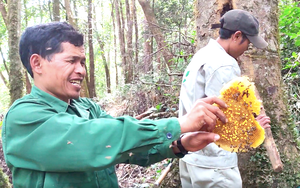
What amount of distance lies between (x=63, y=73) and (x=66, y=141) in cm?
45

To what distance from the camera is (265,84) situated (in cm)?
354

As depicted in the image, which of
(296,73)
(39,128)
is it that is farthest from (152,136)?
(296,73)

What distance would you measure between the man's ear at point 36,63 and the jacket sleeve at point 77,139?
0.33 m

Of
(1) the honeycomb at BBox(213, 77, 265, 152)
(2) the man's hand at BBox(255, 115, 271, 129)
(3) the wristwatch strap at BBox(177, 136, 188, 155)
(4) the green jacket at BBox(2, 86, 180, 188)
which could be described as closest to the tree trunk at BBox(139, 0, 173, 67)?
(2) the man's hand at BBox(255, 115, 271, 129)

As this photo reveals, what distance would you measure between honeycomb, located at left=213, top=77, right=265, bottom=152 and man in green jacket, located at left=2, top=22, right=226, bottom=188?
0.24 m

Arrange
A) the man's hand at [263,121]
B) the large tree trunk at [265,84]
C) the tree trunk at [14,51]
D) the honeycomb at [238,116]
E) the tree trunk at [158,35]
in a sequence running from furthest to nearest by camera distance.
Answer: the tree trunk at [158,35] → the tree trunk at [14,51] → the large tree trunk at [265,84] → the man's hand at [263,121] → the honeycomb at [238,116]

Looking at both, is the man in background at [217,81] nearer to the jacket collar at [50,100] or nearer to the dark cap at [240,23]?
the dark cap at [240,23]

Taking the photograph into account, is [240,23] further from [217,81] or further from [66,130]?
[66,130]

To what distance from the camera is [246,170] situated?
3.36m

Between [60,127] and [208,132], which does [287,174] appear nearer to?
[208,132]

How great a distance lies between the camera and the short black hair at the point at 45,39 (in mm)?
1477

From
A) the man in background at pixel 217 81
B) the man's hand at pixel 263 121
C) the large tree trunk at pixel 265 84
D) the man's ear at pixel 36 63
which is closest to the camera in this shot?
the man's ear at pixel 36 63

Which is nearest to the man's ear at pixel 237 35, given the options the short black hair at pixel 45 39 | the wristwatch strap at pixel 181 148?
the wristwatch strap at pixel 181 148

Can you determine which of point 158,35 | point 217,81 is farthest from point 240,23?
point 158,35
